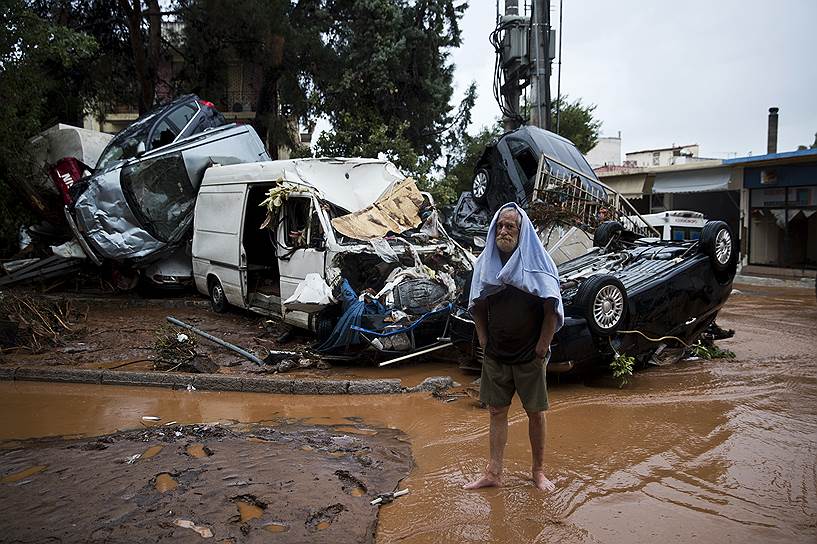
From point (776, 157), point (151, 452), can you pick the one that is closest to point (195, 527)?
point (151, 452)

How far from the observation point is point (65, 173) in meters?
12.2

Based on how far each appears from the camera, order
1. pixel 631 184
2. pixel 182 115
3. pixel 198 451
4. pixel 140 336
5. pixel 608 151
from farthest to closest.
Result: pixel 608 151 < pixel 631 184 < pixel 182 115 < pixel 140 336 < pixel 198 451

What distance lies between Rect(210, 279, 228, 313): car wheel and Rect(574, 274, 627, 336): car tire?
6.20m

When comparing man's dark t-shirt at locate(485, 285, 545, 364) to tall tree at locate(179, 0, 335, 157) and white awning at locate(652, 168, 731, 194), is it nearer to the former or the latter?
tall tree at locate(179, 0, 335, 157)

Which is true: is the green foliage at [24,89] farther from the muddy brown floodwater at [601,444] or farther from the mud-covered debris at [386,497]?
the mud-covered debris at [386,497]

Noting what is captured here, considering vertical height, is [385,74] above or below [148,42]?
below

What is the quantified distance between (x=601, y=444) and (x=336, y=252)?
13.1 feet

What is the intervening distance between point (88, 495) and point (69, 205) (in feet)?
29.0

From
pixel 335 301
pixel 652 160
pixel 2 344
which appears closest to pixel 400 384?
pixel 335 301

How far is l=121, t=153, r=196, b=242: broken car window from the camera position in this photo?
36.8ft

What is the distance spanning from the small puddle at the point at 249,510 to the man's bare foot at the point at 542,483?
1698 millimetres

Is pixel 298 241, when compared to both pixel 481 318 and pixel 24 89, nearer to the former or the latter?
pixel 481 318

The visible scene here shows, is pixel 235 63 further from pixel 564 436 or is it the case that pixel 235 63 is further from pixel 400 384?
pixel 564 436

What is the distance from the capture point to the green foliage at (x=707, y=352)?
7618mm
